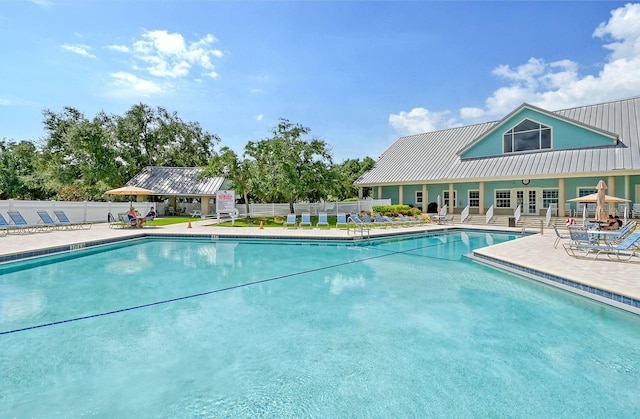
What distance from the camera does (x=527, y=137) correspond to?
2280 cm

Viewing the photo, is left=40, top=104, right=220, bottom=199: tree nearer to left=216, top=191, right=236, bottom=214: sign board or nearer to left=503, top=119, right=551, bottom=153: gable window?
left=216, top=191, right=236, bottom=214: sign board

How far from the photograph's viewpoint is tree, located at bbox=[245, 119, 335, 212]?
22281 mm

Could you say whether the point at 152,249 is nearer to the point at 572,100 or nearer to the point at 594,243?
the point at 594,243

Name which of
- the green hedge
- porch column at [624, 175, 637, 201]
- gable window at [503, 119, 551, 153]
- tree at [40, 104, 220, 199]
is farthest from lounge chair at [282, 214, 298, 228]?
tree at [40, 104, 220, 199]

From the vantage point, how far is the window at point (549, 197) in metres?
21.9

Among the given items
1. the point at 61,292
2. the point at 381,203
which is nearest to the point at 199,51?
the point at 61,292

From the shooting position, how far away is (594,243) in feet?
33.3

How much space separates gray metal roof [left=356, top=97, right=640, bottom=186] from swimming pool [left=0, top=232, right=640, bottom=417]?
15239 millimetres

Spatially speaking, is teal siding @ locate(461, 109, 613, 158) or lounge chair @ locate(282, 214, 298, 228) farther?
teal siding @ locate(461, 109, 613, 158)

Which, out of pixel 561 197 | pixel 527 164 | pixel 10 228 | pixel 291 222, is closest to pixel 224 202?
pixel 291 222

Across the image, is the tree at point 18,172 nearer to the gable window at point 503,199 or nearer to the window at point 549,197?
the gable window at point 503,199

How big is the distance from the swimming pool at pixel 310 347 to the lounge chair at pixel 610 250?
284 cm

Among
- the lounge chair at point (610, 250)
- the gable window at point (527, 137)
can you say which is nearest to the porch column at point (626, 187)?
the gable window at point (527, 137)

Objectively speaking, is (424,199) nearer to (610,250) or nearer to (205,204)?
(610,250)
